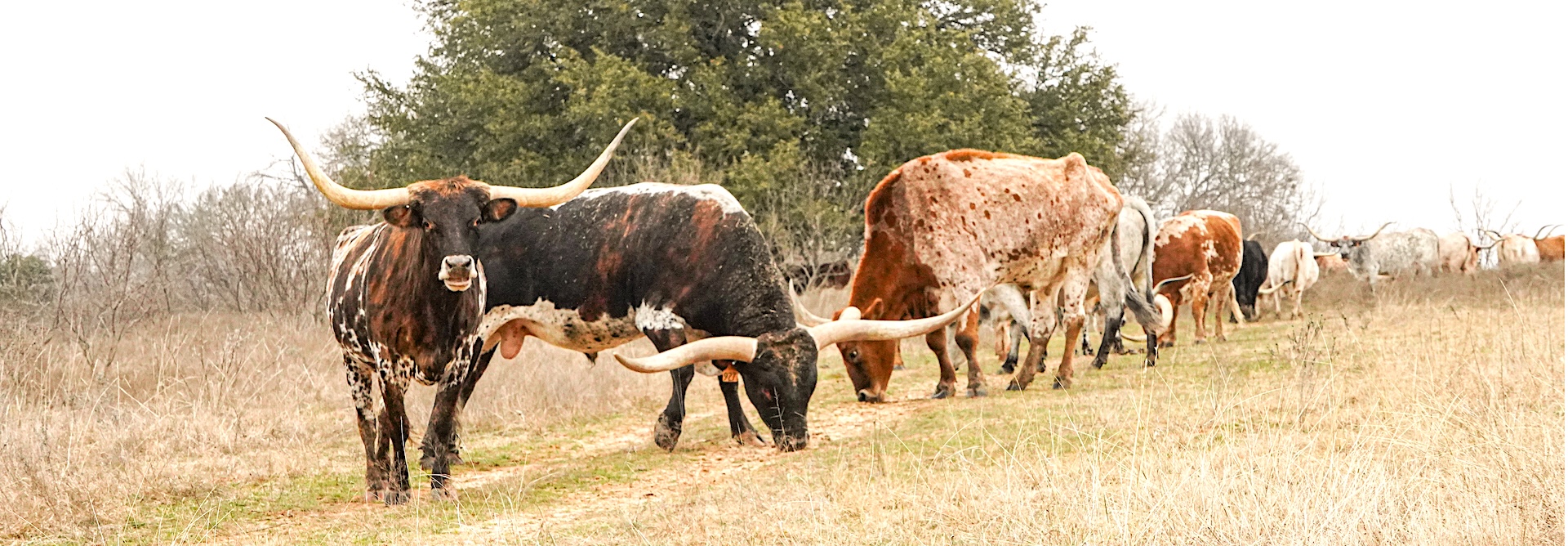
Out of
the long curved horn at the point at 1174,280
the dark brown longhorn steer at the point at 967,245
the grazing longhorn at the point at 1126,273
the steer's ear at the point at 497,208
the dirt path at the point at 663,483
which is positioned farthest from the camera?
the long curved horn at the point at 1174,280

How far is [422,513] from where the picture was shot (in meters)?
6.56

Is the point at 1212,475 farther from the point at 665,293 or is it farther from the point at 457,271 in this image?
the point at 665,293

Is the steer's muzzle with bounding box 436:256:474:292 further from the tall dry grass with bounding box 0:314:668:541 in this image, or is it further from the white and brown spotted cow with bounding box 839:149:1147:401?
the white and brown spotted cow with bounding box 839:149:1147:401

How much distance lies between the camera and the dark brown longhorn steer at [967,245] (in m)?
11.1

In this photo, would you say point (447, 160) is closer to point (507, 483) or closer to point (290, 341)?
point (290, 341)

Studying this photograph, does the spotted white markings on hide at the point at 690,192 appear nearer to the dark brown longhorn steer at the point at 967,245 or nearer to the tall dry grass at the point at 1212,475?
the tall dry grass at the point at 1212,475

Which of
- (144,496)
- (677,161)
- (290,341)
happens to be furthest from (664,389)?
(677,161)

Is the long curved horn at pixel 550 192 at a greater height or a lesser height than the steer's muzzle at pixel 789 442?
greater

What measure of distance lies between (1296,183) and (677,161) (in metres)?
32.4

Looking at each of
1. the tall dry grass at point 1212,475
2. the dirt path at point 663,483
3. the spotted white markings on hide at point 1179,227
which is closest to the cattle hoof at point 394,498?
the dirt path at point 663,483

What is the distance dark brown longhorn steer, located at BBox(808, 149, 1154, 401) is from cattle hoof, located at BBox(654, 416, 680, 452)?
7.49ft

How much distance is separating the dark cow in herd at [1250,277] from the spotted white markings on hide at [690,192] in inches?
566

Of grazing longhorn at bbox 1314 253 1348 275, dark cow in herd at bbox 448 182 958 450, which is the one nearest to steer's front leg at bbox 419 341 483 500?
dark cow in herd at bbox 448 182 958 450

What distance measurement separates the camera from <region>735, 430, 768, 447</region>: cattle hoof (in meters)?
8.86
